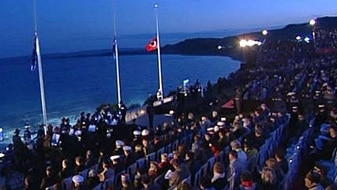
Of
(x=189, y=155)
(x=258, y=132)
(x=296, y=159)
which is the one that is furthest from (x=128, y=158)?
(x=296, y=159)

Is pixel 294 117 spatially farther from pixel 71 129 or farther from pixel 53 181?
pixel 53 181

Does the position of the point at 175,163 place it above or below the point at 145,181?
above

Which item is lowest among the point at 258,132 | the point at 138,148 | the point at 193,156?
the point at 138,148

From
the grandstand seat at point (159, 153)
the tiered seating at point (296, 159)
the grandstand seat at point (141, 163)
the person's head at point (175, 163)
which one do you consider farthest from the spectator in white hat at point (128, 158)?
the tiered seating at point (296, 159)

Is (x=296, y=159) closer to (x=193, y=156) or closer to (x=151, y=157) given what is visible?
(x=193, y=156)

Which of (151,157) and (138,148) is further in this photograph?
(138,148)

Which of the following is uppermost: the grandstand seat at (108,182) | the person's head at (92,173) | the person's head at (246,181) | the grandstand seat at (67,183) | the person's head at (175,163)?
the person's head at (246,181)

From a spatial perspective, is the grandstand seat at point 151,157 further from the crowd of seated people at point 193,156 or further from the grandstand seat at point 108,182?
the grandstand seat at point 108,182

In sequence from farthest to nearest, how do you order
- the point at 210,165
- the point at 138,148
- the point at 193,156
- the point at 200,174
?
the point at 138,148, the point at 210,165, the point at 193,156, the point at 200,174

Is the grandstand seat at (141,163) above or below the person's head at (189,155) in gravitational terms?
below

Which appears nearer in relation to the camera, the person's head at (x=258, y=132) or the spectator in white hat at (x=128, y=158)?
the spectator in white hat at (x=128, y=158)

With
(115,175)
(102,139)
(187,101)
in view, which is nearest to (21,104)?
(187,101)

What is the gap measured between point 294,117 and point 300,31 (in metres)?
179

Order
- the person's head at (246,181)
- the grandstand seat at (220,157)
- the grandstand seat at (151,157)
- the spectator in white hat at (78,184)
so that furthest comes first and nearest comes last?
the grandstand seat at (151,157), the grandstand seat at (220,157), the spectator in white hat at (78,184), the person's head at (246,181)
